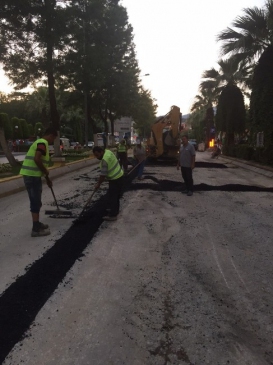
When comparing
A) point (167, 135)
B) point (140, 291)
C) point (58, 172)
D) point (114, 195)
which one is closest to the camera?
point (140, 291)

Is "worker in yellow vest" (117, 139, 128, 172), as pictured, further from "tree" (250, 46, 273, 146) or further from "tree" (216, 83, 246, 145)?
"tree" (216, 83, 246, 145)

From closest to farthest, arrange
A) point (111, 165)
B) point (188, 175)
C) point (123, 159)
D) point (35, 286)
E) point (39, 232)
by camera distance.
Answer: point (35, 286)
point (39, 232)
point (111, 165)
point (188, 175)
point (123, 159)

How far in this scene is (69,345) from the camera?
289 cm

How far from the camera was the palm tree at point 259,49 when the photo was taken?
1733cm

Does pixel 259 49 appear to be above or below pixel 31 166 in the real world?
above

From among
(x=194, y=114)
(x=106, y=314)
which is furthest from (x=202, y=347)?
(x=194, y=114)

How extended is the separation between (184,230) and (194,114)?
2295 inches

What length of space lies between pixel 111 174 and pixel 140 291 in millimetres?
3582

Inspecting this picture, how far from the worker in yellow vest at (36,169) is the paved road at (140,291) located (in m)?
0.33

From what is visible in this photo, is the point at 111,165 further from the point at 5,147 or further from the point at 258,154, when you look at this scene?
the point at 258,154

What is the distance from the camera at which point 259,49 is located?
1844 cm

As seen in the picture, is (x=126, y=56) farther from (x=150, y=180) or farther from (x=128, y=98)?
(x=150, y=180)

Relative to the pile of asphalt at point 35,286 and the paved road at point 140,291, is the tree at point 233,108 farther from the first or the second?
the pile of asphalt at point 35,286

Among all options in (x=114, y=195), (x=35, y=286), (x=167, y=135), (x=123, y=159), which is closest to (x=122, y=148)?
(x=123, y=159)
